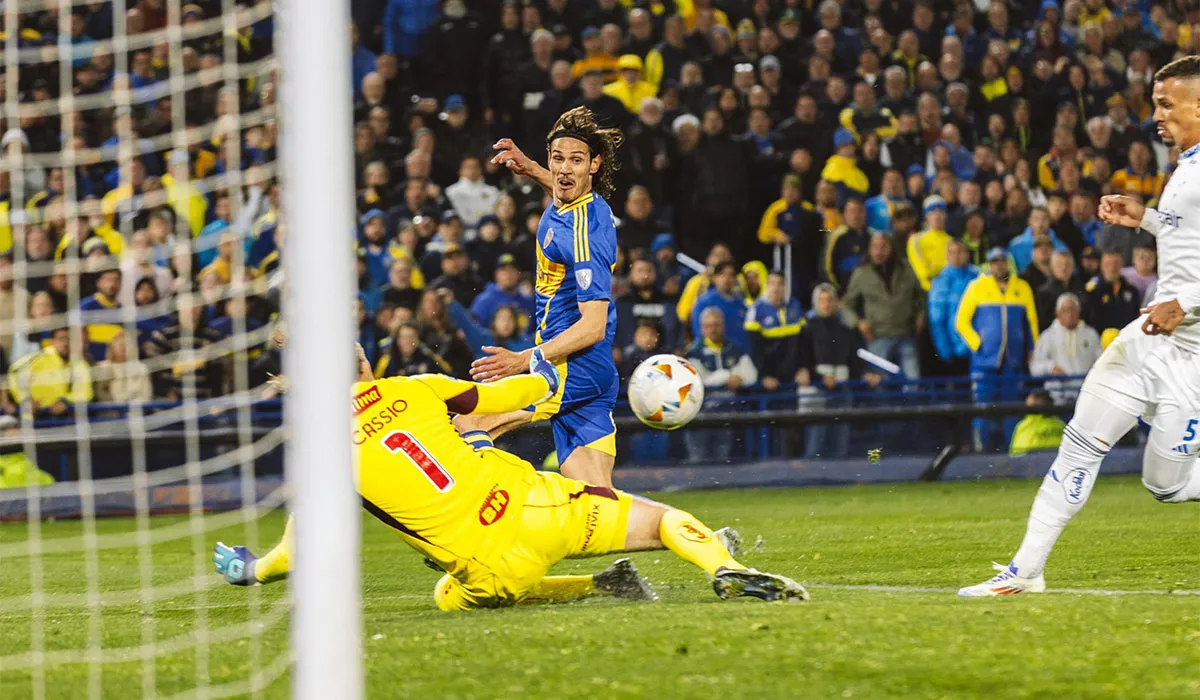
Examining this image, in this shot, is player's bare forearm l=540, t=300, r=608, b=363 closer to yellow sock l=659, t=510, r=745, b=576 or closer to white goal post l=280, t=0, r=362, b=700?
yellow sock l=659, t=510, r=745, b=576

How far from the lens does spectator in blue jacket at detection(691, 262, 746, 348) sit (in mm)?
13008

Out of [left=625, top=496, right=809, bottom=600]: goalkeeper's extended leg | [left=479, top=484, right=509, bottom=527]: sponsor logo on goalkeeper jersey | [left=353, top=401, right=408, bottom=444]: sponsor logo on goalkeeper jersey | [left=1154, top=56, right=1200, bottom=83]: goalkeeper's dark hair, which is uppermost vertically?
[left=1154, top=56, right=1200, bottom=83]: goalkeeper's dark hair

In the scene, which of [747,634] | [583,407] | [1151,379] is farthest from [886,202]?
[747,634]

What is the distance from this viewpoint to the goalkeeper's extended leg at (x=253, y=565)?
6.54 metres

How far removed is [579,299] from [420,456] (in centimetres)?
139

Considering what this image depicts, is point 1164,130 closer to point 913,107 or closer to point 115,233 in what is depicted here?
point 115,233

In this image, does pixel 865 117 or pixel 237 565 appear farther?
pixel 865 117

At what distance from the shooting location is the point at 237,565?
6660 millimetres

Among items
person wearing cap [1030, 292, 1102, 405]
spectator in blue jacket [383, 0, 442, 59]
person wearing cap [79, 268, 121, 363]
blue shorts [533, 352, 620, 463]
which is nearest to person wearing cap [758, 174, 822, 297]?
person wearing cap [1030, 292, 1102, 405]

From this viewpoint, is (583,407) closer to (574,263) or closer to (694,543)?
(574,263)

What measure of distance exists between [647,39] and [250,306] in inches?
196

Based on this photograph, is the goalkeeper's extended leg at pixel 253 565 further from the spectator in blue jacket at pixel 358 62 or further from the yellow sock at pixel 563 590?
the spectator in blue jacket at pixel 358 62

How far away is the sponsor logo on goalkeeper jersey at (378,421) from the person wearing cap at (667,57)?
29.9 feet

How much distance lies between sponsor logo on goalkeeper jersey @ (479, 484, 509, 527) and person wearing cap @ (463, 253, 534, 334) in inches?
256
